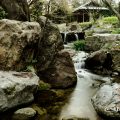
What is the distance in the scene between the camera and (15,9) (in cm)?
1328

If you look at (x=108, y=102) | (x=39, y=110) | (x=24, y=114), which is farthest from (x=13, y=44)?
(x=108, y=102)

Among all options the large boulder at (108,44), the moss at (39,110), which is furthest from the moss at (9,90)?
the large boulder at (108,44)

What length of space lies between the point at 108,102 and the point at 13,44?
442 centimetres

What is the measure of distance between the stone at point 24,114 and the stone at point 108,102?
211 cm

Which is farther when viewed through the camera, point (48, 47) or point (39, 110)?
point (48, 47)

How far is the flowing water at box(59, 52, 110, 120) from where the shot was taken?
8.98 m

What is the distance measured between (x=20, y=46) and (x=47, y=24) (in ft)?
9.50

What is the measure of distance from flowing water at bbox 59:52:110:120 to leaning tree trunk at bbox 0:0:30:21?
13.9 ft

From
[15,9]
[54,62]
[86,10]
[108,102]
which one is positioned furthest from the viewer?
[86,10]

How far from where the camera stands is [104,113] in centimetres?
835

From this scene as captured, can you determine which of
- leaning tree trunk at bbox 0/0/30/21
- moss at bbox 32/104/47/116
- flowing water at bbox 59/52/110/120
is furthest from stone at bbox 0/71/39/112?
leaning tree trunk at bbox 0/0/30/21

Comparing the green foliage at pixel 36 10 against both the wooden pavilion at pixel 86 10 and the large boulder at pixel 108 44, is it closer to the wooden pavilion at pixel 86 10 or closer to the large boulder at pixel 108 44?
the large boulder at pixel 108 44

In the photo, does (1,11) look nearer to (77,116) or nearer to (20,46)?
(20,46)

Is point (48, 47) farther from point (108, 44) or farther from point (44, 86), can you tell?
point (108, 44)
